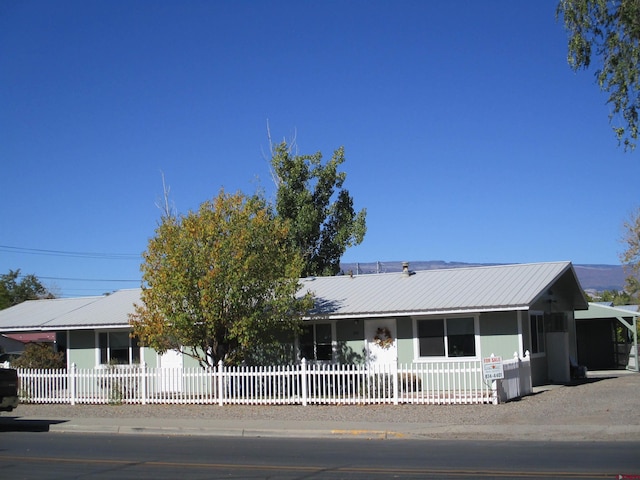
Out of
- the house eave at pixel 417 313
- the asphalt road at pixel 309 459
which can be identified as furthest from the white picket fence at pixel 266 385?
the asphalt road at pixel 309 459

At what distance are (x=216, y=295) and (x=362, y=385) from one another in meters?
4.84

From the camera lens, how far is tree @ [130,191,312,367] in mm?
22750

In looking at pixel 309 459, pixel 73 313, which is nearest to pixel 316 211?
pixel 73 313

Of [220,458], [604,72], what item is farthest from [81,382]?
[604,72]

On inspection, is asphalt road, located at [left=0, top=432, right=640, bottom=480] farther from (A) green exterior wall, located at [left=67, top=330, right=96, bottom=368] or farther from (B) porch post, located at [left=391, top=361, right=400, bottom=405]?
(A) green exterior wall, located at [left=67, top=330, right=96, bottom=368]

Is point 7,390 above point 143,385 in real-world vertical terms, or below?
above

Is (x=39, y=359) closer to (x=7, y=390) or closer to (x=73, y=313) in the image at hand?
(x=73, y=313)

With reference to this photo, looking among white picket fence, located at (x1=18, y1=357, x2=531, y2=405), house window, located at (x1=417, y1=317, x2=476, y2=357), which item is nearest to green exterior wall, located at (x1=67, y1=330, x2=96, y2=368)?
→ white picket fence, located at (x1=18, y1=357, x2=531, y2=405)

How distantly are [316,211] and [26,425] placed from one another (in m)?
24.8

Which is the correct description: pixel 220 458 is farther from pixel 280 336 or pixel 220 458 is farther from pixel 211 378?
pixel 280 336

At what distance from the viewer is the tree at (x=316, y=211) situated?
1681 inches

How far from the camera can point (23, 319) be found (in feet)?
109

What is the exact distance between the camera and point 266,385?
74.6 ft

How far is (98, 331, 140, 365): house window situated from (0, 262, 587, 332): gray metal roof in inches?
33.7
